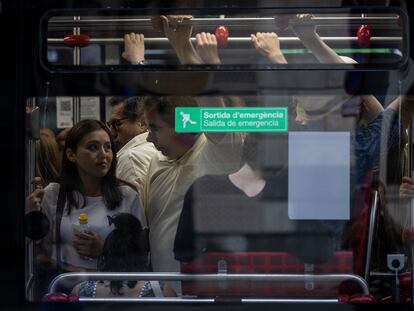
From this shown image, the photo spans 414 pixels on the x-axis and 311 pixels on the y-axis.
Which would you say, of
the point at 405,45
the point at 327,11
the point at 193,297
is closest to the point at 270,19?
the point at 327,11

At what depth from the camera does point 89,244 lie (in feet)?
13.0

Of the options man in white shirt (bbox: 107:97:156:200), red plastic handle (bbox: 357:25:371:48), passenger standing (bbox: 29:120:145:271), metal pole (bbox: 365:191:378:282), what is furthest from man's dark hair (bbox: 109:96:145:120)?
metal pole (bbox: 365:191:378:282)

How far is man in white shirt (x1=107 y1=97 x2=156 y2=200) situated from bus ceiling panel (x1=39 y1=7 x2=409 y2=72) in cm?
17

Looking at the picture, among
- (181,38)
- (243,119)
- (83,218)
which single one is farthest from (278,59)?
(83,218)

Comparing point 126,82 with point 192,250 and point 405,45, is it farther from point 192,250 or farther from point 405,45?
point 405,45

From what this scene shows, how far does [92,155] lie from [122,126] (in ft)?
0.67

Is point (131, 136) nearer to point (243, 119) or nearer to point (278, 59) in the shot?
point (243, 119)

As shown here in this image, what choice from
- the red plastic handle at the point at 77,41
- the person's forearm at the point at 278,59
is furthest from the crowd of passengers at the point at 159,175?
the red plastic handle at the point at 77,41

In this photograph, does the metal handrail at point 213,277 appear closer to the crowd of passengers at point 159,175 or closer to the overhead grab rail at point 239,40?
the crowd of passengers at point 159,175

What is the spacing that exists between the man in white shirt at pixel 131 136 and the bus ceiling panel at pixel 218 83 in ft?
0.18

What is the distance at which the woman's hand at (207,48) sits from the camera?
385 centimetres

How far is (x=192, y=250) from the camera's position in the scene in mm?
3936

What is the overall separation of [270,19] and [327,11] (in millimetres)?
241

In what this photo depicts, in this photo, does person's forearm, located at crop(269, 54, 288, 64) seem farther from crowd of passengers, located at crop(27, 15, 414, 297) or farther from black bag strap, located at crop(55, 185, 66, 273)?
black bag strap, located at crop(55, 185, 66, 273)
